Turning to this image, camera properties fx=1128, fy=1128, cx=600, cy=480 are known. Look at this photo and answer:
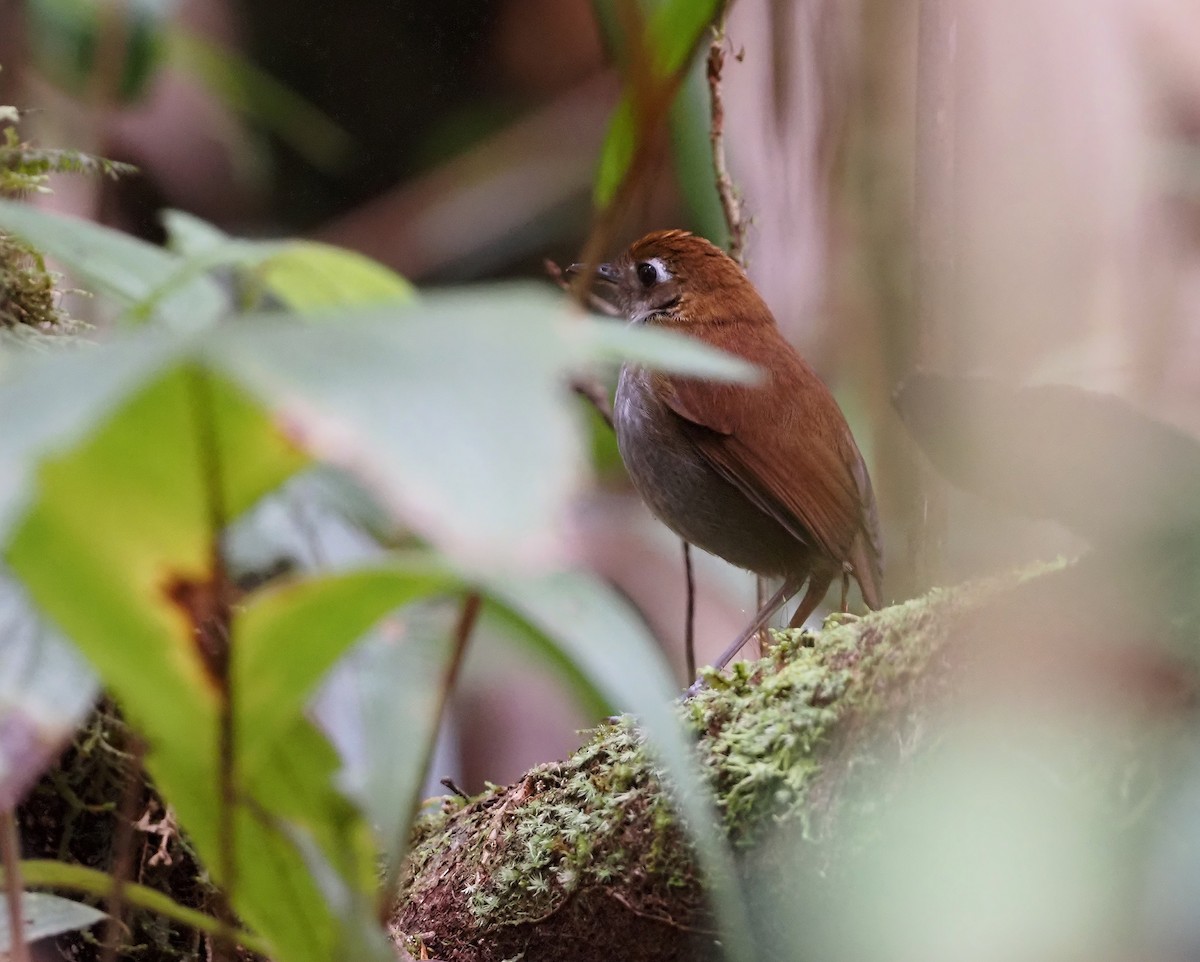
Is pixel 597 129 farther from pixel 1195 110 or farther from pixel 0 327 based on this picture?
pixel 0 327

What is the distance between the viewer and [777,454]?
89.2 inches

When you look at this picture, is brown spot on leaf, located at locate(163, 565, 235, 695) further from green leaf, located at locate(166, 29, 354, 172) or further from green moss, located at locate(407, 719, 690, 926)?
green leaf, located at locate(166, 29, 354, 172)

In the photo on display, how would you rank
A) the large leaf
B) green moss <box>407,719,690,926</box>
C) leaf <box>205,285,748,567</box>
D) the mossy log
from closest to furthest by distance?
leaf <box>205,285,748,567</box>, the large leaf, the mossy log, green moss <box>407,719,690,926</box>

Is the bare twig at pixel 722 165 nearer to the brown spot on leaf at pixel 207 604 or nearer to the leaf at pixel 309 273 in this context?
the leaf at pixel 309 273

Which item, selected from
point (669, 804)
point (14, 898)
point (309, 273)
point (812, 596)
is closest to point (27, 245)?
Result: point (309, 273)

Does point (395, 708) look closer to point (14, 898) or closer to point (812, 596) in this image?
point (14, 898)

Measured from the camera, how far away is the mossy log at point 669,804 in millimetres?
1223

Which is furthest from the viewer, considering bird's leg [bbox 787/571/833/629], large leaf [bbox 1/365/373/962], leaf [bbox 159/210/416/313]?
bird's leg [bbox 787/571/833/629]

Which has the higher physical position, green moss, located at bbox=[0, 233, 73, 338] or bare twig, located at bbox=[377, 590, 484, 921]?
green moss, located at bbox=[0, 233, 73, 338]

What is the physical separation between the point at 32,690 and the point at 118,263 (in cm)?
34

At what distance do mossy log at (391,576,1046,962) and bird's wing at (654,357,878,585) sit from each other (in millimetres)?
679

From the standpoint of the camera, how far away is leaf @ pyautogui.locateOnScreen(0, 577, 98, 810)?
→ 0.68m

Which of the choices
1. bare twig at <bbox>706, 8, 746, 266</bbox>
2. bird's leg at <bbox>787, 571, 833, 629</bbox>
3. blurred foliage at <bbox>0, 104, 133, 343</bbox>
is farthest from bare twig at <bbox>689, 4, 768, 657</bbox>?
blurred foliage at <bbox>0, 104, 133, 343</bbox>

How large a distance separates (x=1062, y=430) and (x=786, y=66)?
2599 millimetres
